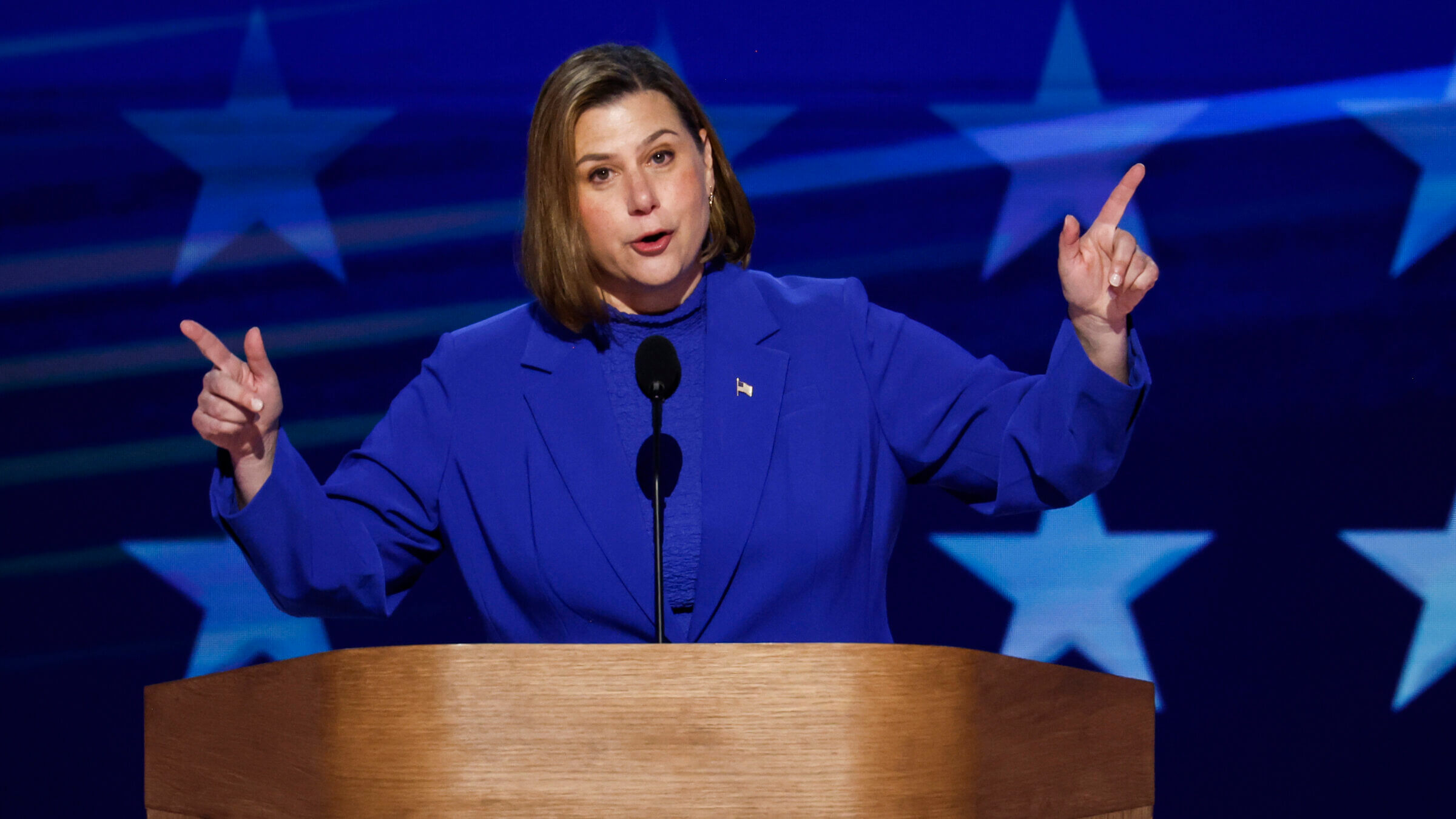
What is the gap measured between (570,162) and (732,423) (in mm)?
366

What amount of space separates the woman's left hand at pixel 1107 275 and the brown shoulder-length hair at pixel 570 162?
1.77ft

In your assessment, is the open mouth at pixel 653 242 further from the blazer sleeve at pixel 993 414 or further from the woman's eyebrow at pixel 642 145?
the blazer sleeve at pixel 993 414

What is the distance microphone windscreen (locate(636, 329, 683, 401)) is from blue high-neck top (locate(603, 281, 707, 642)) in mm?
116

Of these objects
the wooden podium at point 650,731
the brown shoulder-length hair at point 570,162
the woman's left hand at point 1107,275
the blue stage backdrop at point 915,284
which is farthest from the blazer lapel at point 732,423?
the blue stage backdrop at point 915,284

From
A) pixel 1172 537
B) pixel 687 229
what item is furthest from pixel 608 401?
pixel 1172 537

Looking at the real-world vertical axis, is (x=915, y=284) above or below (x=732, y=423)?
above

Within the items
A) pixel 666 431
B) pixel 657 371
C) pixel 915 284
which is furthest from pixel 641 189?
pixel 915 284

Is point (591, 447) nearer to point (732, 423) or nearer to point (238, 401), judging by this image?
point (732, 423)

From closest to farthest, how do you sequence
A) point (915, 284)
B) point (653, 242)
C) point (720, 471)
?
1. point (720, 471)
2. point (653, 242)
3. point (915, 284)

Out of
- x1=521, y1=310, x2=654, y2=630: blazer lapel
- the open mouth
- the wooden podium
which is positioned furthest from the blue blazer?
the wooden podium

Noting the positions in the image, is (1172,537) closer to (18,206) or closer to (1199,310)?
(1199,310)

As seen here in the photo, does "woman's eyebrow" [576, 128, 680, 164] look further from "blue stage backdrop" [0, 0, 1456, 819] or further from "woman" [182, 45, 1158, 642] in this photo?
"blue stage backdrop" [0, 0, 1456, 819]

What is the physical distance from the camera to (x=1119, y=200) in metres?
1.38

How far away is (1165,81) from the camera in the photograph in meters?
2.58
